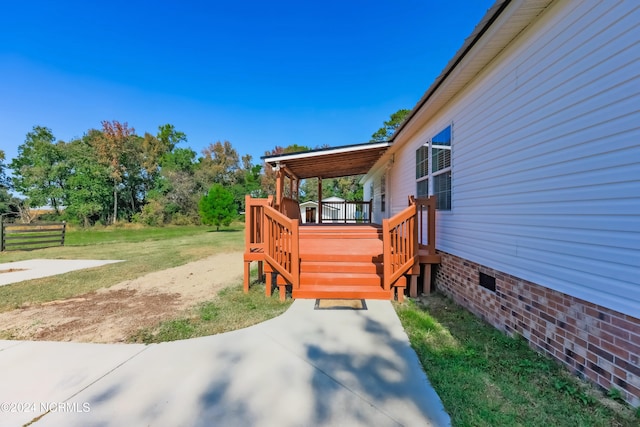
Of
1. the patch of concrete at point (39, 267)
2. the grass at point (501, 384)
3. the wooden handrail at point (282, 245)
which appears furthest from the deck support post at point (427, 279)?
the patch of concrete at point (39, 267)

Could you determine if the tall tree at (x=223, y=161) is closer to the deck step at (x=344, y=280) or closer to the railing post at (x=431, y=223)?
the deck step at (x=344, y=280)

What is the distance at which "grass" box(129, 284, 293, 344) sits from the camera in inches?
126

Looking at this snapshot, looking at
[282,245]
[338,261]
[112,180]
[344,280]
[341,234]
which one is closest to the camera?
[344,280]

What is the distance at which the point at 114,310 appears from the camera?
162 inches

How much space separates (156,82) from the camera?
2008 centimetres

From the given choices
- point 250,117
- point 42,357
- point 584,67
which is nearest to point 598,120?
point 584,67

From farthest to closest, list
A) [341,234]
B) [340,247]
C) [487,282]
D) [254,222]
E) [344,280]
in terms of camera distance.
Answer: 1. [341,234]
2. [340,247]
3. [254,222]
4. [344,280]
5. [487,282]

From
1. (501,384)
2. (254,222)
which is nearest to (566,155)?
(501,384)

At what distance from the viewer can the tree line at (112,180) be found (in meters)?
24.7

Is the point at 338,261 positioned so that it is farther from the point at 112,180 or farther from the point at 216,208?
the point at 112,180

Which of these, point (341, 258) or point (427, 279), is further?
point (341, 258)

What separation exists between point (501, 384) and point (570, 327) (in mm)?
797

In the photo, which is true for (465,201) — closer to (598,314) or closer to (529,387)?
(598,314)

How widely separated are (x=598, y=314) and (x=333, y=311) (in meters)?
2.77
